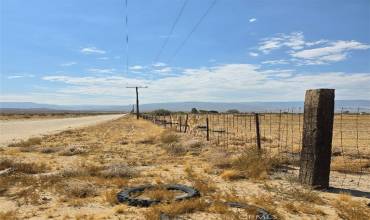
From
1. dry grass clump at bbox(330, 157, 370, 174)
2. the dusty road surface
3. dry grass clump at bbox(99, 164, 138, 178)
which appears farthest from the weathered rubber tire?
the dusty road surface

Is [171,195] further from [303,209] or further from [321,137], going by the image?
[321,137]

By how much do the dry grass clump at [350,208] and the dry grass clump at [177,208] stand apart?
2.57 metres

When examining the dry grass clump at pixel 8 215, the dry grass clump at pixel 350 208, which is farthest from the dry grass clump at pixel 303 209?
the dry grass clump at pixel 8 215

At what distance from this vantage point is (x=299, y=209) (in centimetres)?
876

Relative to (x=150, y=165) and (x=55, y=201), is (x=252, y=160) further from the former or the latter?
(x=55, y=201)

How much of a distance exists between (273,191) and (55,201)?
16.2 feet

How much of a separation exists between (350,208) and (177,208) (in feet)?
10.7

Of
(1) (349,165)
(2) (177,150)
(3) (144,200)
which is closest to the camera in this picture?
(3) (144,200)

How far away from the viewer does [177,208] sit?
28.1 feet

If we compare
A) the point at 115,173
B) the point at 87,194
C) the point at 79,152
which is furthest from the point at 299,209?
the point at 79,152

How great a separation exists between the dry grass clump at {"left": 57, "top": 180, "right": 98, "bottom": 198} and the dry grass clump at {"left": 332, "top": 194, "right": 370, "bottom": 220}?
531cm

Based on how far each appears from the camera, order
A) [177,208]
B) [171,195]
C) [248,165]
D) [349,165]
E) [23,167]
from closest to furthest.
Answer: [177,208], [171,195], [248,165], [23,167], [349,165]

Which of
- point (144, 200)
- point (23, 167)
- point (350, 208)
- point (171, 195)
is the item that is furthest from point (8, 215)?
point (350, 208)

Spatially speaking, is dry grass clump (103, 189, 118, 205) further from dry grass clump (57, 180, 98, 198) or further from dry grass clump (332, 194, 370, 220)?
dry grass clump (332, 194, 370, 220)
